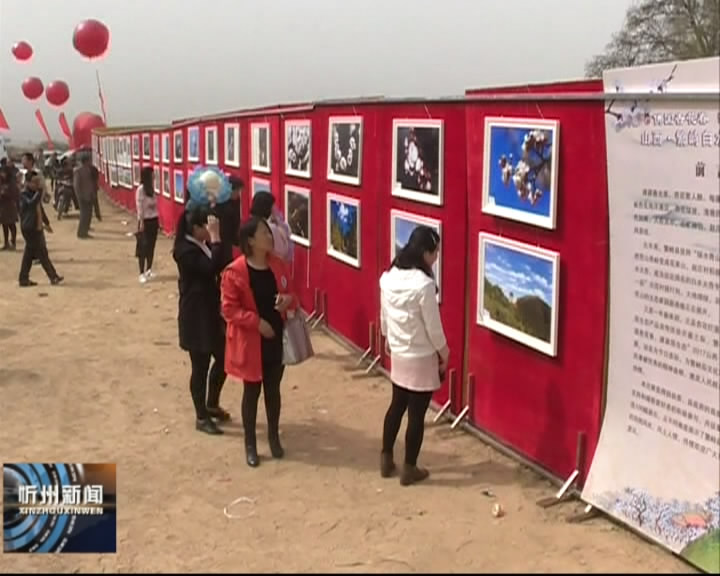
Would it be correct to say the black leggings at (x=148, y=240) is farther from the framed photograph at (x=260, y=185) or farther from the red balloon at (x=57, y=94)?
the red balloon at (x=57, y=94)

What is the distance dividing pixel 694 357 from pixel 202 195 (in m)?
4.25

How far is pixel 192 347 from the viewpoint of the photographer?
260 inches

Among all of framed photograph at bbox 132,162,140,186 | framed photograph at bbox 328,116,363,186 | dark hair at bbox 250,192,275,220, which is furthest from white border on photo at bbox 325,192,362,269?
framed photograph at bbox 132,162,140,186

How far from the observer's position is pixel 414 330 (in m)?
5.52

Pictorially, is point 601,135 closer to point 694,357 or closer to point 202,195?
point 694,357

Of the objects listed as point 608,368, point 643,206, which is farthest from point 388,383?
point 643,206

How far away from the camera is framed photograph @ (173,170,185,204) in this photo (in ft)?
62.2

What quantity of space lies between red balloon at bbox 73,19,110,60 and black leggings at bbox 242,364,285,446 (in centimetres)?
1907

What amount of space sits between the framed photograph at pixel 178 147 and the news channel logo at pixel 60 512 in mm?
13799

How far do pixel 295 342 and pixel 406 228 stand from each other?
1704 mm

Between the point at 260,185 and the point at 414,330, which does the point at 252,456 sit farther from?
the point at 260,185

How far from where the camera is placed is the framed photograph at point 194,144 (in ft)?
56.0

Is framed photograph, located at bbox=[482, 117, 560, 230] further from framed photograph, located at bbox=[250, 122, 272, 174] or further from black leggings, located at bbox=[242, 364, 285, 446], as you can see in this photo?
framed photograph, located at bbox=[250, 122, 272, 174]

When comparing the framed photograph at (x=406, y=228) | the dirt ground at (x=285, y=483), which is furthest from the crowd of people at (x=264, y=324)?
the framed photograph at (x=406, y=228)
